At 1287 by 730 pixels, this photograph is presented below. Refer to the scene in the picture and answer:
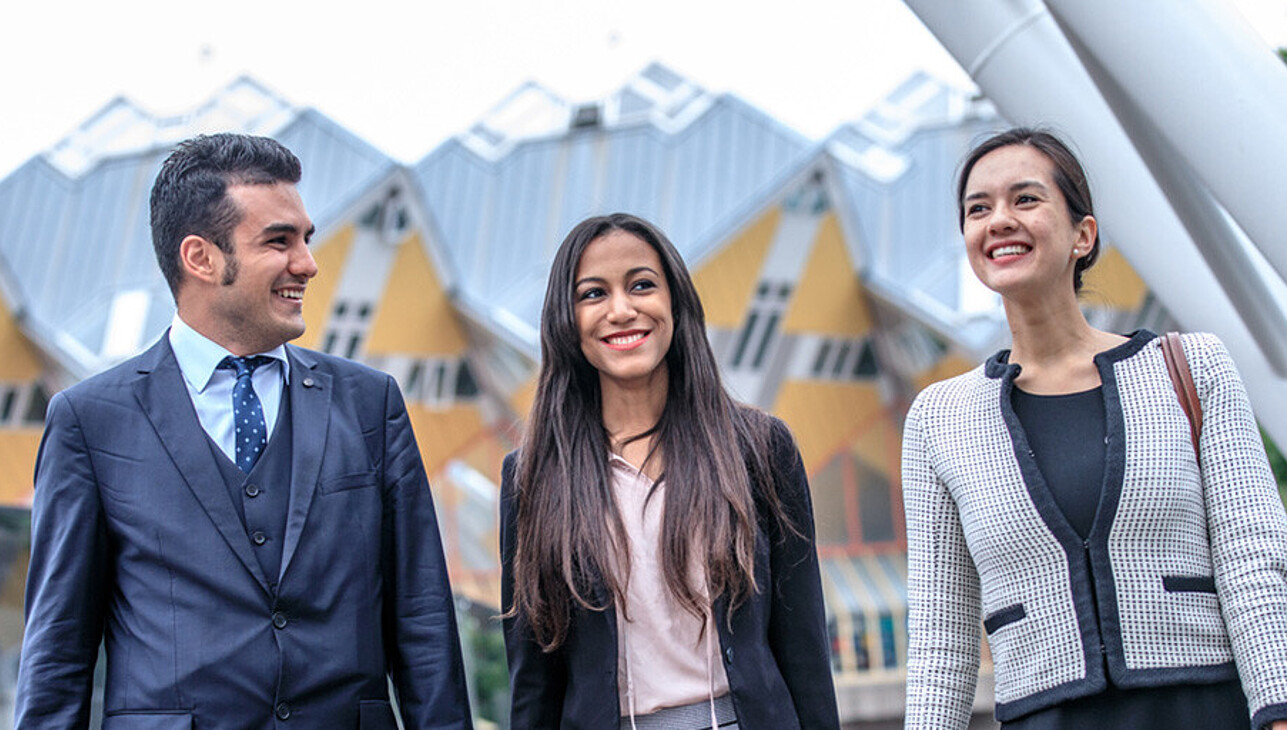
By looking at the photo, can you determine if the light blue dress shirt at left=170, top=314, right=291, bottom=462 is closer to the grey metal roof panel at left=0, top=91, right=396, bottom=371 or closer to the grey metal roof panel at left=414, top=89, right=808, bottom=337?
the grey metal roof panel at left=0, top=91, right=396, bottom=371

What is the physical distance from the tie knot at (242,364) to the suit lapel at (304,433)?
0.09m

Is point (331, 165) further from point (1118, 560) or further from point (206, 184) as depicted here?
point (1118, 560)

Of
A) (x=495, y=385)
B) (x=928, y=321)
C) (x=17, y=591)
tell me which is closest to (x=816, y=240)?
(x=928, y=321)

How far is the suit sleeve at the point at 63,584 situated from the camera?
129 inches

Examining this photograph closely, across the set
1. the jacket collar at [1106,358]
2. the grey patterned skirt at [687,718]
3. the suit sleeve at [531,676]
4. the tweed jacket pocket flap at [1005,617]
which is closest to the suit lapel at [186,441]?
the suit sleeve at [531,676]

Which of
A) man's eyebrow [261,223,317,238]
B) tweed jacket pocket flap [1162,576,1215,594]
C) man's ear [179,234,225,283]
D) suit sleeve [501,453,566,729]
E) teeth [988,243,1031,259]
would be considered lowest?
suit sleeve [501,453,566,729]

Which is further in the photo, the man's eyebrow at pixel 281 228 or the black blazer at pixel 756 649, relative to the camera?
the man's eyebrow at pixel 281 228

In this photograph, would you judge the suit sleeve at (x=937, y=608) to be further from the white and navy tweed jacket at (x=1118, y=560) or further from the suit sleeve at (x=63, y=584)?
the suit sleeve at (x=63, y=584)

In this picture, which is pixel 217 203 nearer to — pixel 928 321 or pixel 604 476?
pixel 604 476

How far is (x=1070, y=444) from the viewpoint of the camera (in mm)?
3170

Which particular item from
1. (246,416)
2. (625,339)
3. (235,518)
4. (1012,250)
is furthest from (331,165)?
(1012,250)

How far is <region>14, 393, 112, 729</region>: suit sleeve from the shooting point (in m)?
3.28

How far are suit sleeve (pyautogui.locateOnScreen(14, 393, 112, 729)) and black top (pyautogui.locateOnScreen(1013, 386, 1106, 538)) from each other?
6.85 ft

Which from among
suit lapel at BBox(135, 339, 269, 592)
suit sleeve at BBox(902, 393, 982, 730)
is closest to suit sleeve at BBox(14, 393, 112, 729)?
suit lapel at BBox(135, 339, 269, 592)
